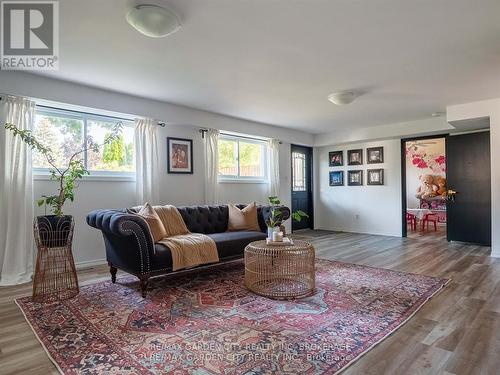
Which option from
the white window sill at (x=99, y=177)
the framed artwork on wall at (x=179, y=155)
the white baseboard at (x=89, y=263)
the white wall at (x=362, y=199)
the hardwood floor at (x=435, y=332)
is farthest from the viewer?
the white wall at (x=362, y=199)

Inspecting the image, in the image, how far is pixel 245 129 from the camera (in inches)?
232

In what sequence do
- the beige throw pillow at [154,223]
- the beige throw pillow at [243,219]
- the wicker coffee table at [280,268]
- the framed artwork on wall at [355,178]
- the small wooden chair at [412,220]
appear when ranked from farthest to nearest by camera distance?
the small wooden chair at [412,220]
the framed artwork on wall at [355,178]
the beige throw pillow at [243,219]
the beige throw pillow at [154,223]
the wicker coffee table at [280,268]

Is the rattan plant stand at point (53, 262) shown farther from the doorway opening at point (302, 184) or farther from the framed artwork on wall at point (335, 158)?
the framed artwork on wall at point (335, 158)

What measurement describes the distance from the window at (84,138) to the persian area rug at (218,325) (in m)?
1.76

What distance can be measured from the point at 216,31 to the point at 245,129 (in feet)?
11.0

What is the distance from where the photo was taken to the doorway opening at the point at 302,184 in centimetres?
740

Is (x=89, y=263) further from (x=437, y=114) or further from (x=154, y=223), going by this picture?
(x=437, y=114)

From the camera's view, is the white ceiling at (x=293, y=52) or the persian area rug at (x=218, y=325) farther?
the white ceiling at (x=293, y=52)

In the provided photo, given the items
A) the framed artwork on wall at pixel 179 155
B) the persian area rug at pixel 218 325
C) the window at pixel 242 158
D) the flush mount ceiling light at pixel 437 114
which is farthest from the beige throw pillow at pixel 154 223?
the flush mount ceiling light at pixel 437 114

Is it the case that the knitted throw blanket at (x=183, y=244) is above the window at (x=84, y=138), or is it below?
below

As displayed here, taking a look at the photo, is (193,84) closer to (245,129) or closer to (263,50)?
(263,50)

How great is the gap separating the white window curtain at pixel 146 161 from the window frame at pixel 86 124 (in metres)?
0.18

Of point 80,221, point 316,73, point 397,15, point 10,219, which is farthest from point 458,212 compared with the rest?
point 10,219

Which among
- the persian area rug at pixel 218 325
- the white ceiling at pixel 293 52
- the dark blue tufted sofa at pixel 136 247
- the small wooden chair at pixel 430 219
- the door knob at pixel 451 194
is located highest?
the white ceiling at pixel 293 52
